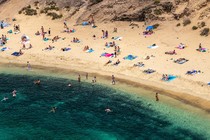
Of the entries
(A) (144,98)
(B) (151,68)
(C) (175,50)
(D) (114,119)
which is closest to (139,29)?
(C) (175,50)

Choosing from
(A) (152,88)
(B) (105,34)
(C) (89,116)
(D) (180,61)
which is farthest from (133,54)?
(C) (89,116)

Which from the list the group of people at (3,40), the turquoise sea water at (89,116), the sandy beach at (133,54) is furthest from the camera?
the group of people at (3,40)

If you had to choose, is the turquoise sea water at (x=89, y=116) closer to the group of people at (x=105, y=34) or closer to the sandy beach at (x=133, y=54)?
the sandy beach at (x=133, y=54)

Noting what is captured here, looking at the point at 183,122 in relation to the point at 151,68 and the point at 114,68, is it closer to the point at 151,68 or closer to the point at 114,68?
the point at 151,68

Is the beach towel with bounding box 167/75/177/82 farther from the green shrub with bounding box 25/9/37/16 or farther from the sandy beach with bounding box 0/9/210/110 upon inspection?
the green shrub with bounding box 25/9/37/16

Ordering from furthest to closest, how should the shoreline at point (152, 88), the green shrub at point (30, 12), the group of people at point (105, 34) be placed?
the green shrub at point (30, 12)
the group of people at point (105, 34)
the shoreline at point (152, 88)

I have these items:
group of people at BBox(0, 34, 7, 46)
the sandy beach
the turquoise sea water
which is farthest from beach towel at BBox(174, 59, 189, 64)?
group of people at BBox(0, 34, 7, 46)

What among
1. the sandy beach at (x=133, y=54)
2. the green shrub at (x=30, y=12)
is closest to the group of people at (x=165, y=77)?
the sandy beach at (x=133, y=54)
